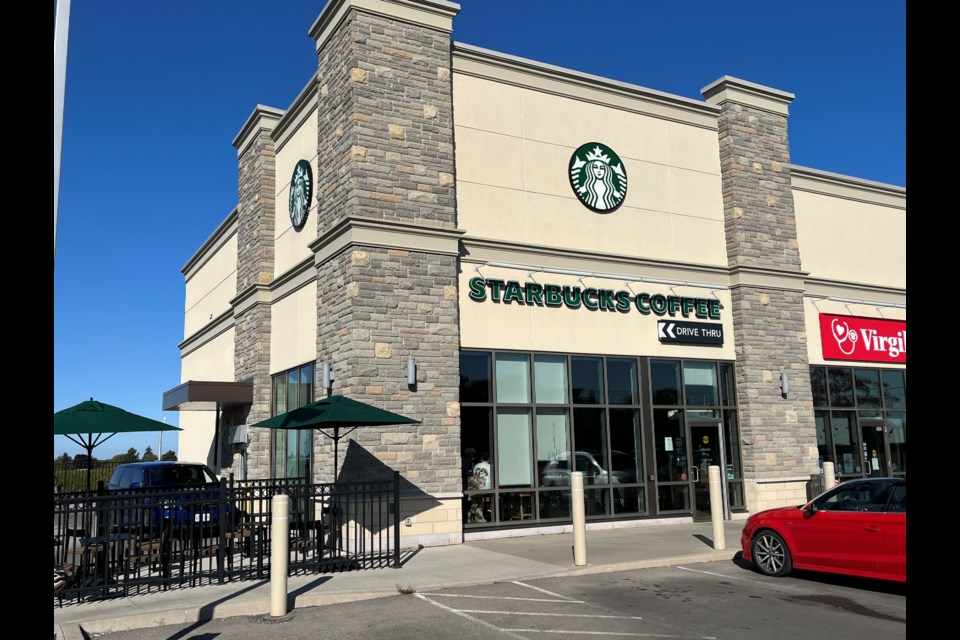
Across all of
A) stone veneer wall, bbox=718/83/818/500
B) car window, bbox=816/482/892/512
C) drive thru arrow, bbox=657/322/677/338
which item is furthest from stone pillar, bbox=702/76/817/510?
car window, bbox=816/482/892/512

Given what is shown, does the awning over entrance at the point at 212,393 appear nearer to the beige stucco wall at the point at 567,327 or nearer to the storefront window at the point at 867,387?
the beige stucco wall at the point at 567,327

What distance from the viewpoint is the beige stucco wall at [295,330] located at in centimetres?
1773

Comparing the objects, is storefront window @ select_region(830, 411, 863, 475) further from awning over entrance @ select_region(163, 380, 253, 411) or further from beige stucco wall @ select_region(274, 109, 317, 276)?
awning over entrance @ select_region(163, 380, 253, 411)

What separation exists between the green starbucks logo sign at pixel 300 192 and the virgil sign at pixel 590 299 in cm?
511

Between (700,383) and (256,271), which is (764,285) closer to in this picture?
(700,383)

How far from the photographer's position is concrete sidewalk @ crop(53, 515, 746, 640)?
899 centimetres

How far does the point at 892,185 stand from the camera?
24.0 meters

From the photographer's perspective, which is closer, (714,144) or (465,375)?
(465,375)

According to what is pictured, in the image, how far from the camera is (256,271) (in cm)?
2136
